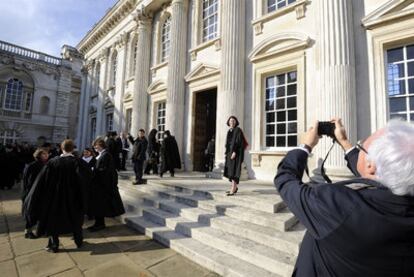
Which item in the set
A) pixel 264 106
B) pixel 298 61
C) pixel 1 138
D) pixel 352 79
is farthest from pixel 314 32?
pixel 1 138

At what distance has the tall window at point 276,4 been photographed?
8.28 metres

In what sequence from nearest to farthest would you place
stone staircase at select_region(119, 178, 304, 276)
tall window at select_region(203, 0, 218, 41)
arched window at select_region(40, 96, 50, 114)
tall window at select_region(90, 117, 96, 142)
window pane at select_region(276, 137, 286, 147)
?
stone staircase at select_region(119, 178, 304, 276), window pane at select_region(276, 137, 286, 147), tall window at select_region(203, 0, 218, 41), tall window at select_region(90, 117, 96, 142), arched window at select_region(40, 96, 50, 114)

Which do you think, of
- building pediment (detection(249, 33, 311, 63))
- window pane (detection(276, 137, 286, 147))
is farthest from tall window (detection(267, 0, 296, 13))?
window pane (detection(276, 137, 286, 147))

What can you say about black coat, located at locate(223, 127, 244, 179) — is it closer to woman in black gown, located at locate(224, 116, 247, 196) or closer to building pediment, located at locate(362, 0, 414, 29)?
woman in black gown, located at locate(224, 116, 247, 196)

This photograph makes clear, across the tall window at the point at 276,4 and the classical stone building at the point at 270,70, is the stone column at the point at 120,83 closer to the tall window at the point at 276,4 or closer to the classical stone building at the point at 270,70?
the classical stone building at the point at 270,70

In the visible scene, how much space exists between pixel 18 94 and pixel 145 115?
74.0 feet

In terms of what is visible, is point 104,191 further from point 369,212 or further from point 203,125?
point 203,125

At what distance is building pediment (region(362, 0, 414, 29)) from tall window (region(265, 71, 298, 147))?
2255 millimetres

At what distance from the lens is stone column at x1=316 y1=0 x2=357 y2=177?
618 centimetres

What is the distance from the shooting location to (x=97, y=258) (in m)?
3.89

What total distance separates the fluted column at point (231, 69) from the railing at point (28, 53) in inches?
1132

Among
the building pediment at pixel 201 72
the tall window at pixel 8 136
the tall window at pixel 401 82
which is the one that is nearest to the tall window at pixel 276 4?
the building pediment at pixel 201 72

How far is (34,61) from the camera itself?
28.8 m

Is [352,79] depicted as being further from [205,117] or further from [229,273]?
[205,117]
